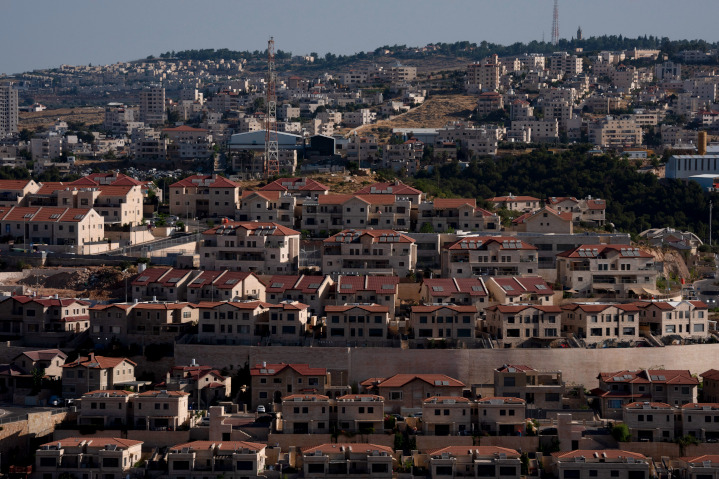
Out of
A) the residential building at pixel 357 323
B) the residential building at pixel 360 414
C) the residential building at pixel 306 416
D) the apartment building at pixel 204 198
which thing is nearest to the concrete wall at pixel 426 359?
the residential building at pixel 357 323

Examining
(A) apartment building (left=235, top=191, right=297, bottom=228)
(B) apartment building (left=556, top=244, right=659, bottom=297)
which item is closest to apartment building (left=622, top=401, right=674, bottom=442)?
(B) apartment building (left=556, top=244, right=659, bottom=297)

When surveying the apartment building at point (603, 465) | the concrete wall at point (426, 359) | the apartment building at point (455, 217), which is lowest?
the apartment building at point (603, 465)

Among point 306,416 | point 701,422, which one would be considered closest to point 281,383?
point 306,416

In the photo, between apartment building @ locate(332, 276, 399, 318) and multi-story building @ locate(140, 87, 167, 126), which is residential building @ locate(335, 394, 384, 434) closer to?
apartment building @ locate(332, 276, 399, 318)

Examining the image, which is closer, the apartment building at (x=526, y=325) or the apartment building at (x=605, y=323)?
the apartment building at (x=526, y=325)

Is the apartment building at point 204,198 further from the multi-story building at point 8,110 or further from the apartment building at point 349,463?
the multi-story building at point 8,110

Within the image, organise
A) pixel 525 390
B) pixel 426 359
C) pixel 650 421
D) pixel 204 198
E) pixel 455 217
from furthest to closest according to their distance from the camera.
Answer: pixel 204 198
pixel 455 217
pixel 426 359
pixel 525 390
pixel 650 421

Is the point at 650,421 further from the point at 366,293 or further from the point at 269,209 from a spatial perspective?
the point at 269,209
